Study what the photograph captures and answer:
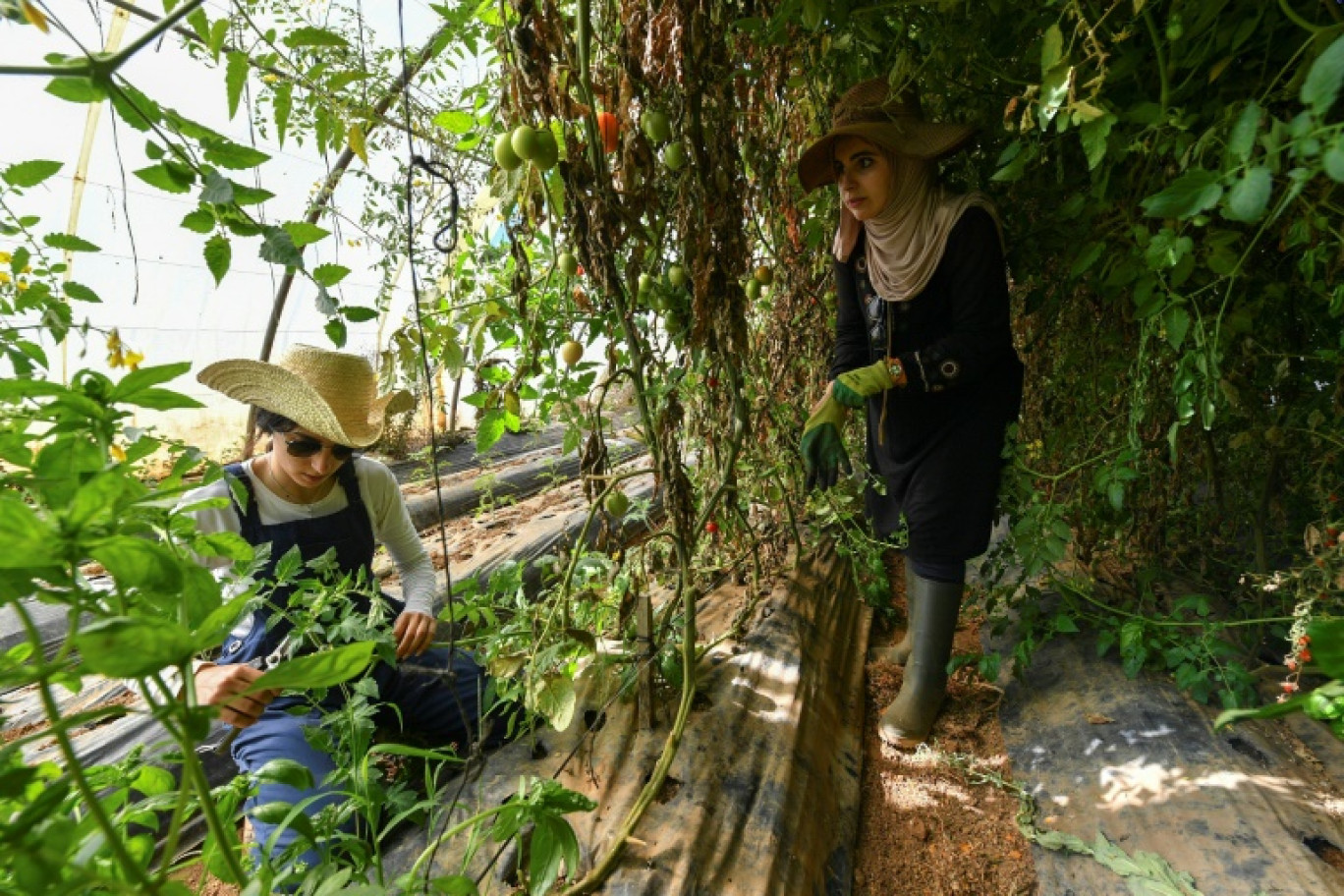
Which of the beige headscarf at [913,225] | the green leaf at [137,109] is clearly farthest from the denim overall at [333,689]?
the beige headscarf at [913,225]

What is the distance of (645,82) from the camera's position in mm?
992

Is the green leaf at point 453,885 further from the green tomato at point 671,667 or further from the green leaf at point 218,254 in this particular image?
the green tomato at point 671,667

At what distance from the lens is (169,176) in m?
0.53

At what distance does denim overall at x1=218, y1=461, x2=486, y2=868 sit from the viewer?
4.60ft

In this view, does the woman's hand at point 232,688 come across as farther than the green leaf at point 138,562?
Yes

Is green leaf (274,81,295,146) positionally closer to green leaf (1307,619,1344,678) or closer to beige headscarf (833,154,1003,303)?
green leaf (1307,619,1344,678)

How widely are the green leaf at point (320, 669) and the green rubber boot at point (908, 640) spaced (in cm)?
160

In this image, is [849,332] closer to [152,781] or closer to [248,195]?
[248,195]

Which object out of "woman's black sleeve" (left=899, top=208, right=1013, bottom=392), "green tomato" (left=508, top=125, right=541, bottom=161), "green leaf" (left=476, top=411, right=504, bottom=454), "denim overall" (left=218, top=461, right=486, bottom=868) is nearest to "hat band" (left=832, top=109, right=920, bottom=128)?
"woman's black sleeve" (left=899, top=208, right=1013, bottom=392)

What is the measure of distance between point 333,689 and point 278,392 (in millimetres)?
629

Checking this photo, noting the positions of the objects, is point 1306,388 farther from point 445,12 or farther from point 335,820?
point 335,820

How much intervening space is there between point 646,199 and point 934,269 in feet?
2.65

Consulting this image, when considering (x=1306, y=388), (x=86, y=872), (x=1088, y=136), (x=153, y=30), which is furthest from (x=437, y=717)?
(x=1306, y=388)

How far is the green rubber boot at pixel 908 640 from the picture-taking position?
1790 mm
